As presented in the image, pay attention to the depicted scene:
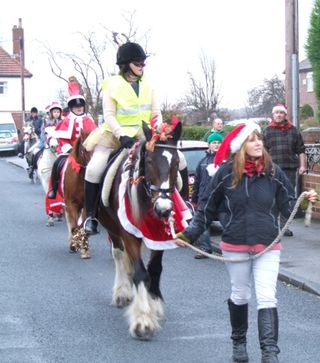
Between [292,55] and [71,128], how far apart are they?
4.64 meters

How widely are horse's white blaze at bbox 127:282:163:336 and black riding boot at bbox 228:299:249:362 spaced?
996 mm

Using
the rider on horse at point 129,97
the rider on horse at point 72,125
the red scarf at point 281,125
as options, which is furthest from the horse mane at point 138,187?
the red scarf at point 281,125

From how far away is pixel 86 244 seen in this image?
10.9m

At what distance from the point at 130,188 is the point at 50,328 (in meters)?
1.56

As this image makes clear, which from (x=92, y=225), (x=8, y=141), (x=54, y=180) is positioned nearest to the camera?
(x=92, y=225)

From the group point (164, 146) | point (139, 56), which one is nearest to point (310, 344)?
point (164, 146)

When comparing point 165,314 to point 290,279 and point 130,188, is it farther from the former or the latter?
point 290,279

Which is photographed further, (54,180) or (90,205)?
(54,180)

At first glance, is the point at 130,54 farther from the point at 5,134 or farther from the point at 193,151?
the point at 5,134

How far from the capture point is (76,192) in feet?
36.7

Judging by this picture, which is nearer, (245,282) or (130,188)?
(245,282)

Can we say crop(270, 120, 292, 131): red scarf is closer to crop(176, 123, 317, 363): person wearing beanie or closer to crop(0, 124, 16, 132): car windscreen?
crop(176, 123, 317, 363): person wearing beanie

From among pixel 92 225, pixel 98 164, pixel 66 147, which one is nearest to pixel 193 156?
pixel 66 147

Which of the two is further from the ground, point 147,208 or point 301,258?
point 147,208
